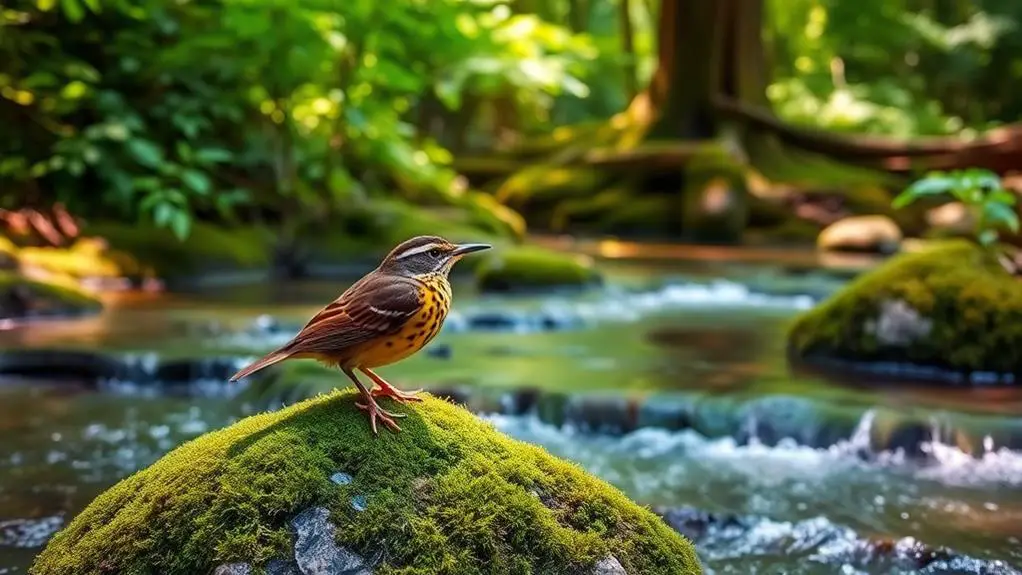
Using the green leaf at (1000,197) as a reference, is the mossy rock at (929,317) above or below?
below

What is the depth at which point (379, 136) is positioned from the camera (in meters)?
13.4

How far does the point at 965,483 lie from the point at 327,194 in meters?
10.6

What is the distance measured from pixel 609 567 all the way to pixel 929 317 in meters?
6.12

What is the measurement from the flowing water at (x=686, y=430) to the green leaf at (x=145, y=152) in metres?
2.63

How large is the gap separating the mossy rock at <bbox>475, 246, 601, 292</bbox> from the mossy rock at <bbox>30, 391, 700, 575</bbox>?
927cm

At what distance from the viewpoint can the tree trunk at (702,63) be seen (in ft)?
71.4

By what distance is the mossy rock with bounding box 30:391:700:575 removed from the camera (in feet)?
8.30

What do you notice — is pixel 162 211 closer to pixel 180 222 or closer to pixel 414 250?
pixel 180 222

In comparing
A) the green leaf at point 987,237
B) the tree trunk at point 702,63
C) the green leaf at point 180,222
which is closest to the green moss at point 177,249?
the green leaf at point 180,222

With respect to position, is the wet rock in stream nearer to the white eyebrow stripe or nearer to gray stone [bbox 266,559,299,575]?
the white eyebrow stripe

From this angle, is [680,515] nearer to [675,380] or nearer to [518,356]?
[675,380]

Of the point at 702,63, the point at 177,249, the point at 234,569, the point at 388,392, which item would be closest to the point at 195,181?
the point at 177,249

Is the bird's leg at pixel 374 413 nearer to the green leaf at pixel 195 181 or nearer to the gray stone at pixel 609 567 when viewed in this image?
the gray stone at pixel 609 567

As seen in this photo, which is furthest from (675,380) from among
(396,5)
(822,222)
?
(822,222)
